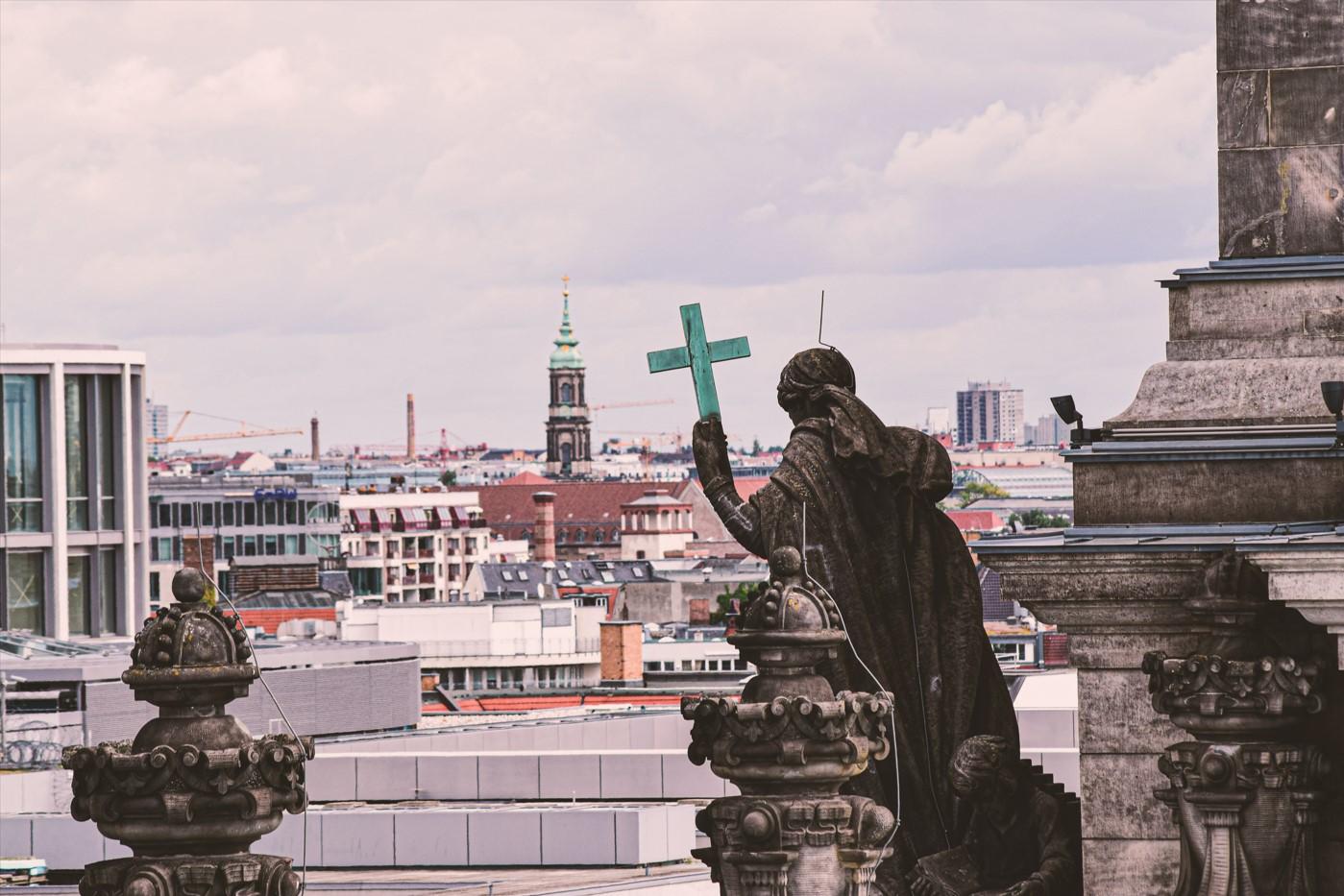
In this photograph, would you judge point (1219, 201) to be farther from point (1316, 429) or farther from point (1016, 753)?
point (1016, 753)

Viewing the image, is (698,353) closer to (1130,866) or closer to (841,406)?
(841,406)

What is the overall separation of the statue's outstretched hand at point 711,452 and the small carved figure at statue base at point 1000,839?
5.11ft

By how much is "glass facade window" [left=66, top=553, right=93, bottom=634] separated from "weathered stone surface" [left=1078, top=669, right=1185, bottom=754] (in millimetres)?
102196

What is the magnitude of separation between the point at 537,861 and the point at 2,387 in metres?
56.4

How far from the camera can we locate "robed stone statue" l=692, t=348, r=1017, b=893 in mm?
14023

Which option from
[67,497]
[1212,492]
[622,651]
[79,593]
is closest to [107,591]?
[79,593]

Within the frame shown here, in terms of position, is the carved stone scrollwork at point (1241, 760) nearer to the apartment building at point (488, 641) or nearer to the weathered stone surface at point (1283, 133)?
the weathered stone surface at point (1283, 133)

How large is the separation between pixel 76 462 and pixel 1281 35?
338 feet

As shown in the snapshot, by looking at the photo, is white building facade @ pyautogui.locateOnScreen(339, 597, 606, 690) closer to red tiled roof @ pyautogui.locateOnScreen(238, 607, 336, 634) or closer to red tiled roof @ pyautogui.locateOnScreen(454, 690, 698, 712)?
red tiled roof @ pyautogui.locateOnScreen(238, 607, 336, 634)

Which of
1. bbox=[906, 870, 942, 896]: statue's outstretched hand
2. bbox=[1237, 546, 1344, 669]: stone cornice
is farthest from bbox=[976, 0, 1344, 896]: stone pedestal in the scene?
bbox=[906, 870, 942, 896]: statue's outstretched hand

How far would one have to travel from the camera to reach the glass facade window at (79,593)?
11369cm

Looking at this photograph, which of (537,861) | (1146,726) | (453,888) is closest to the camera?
(1146,726)

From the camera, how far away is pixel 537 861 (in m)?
61.6

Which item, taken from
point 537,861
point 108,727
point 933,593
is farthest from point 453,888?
point 933,593
